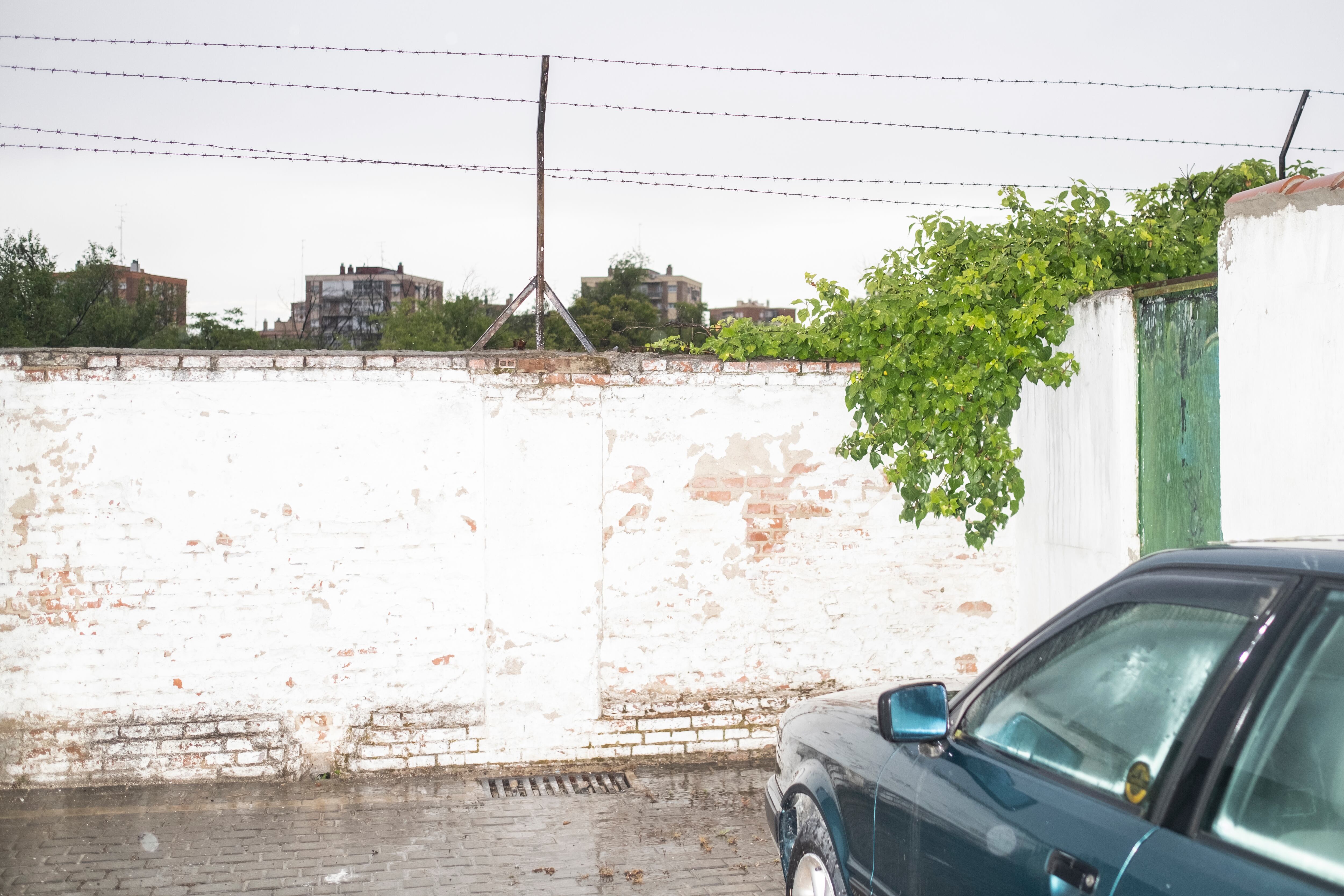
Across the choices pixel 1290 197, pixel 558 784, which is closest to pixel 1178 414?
pixel 1290 197

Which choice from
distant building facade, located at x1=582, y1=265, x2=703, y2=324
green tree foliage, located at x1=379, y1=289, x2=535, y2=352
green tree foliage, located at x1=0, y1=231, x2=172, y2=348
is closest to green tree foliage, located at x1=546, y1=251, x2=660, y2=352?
green tree foliage, located at x1=379, y1=289, x2=535, y2=352

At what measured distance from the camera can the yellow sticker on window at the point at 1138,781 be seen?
198 centimetres

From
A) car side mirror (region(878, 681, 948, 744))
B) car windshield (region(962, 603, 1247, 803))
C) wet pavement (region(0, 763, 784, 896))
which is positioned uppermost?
car windshield (region(962, 603, 1247, 803))

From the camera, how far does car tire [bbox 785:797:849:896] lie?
309 centimetres

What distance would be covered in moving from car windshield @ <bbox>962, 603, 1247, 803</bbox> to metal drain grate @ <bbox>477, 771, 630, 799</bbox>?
3616 mm

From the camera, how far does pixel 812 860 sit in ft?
10.8

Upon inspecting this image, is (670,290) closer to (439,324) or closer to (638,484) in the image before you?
(439,324)

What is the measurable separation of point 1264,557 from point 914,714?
3.13ft

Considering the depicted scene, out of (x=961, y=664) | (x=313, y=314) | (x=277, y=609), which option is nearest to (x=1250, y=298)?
(x=961, y=664)

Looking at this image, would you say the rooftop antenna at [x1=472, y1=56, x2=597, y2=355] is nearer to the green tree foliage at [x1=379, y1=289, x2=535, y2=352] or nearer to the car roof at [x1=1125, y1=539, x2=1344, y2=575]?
the car roof at [x1=1125, y1=539, x2=1344, y2=575]

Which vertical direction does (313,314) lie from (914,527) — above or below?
above

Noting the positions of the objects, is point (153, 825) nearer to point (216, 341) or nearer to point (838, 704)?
point (838, 704)

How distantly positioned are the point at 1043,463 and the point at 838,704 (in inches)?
130

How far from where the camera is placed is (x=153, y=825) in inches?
205
